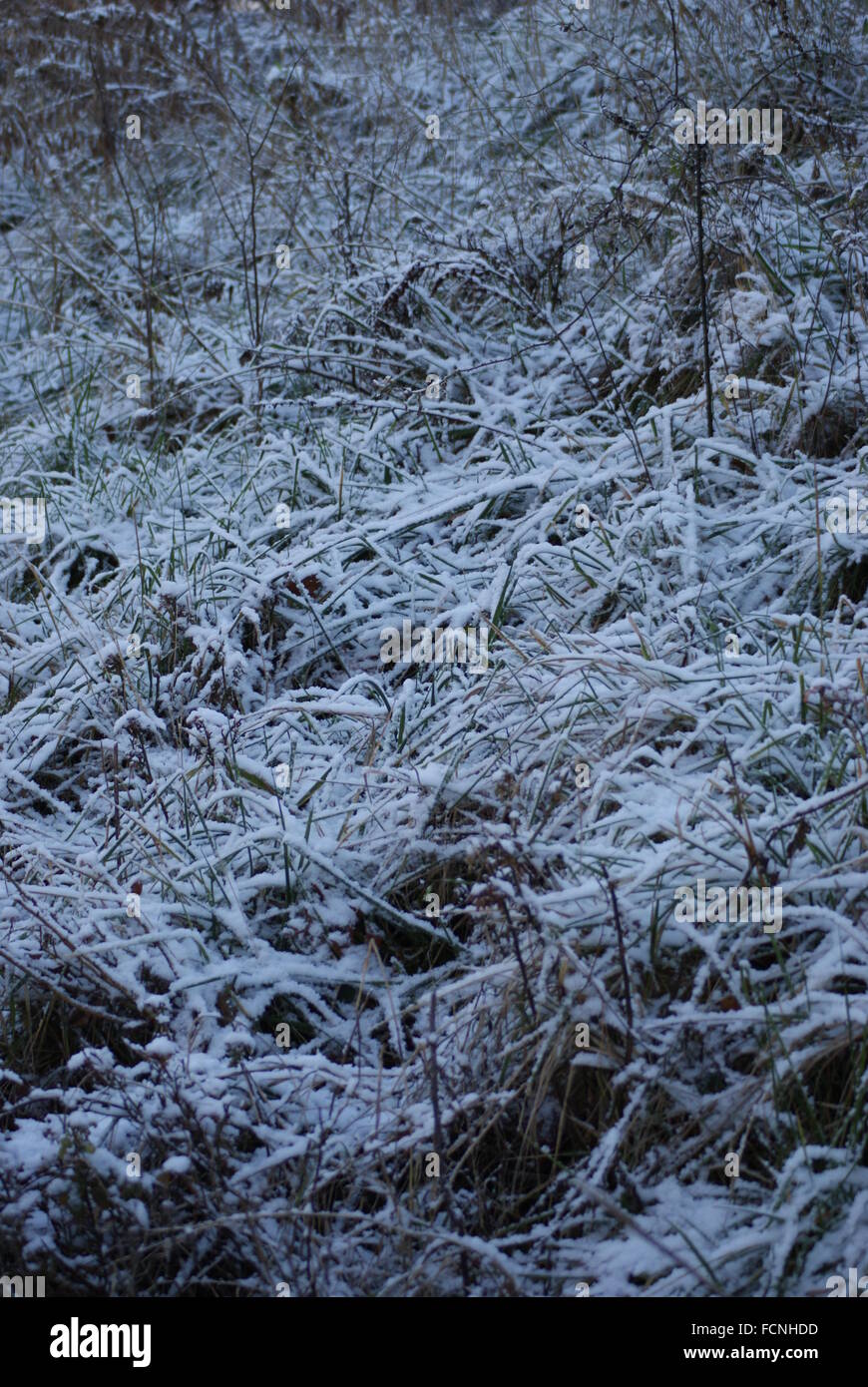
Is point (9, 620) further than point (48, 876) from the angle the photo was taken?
Yes

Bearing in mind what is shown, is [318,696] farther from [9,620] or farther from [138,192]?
[138,192]

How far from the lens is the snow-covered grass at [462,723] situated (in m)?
1.76

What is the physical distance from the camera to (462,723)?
8.13ft

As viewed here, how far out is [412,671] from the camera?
2.93 m

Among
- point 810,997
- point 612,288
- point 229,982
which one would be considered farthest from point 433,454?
point 810,997

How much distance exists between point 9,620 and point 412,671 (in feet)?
4.12

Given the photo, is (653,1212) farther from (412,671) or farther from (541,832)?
(412,671)

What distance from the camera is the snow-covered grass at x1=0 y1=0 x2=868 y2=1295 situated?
1.76 metres

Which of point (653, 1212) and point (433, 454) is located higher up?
point (433, 454)
